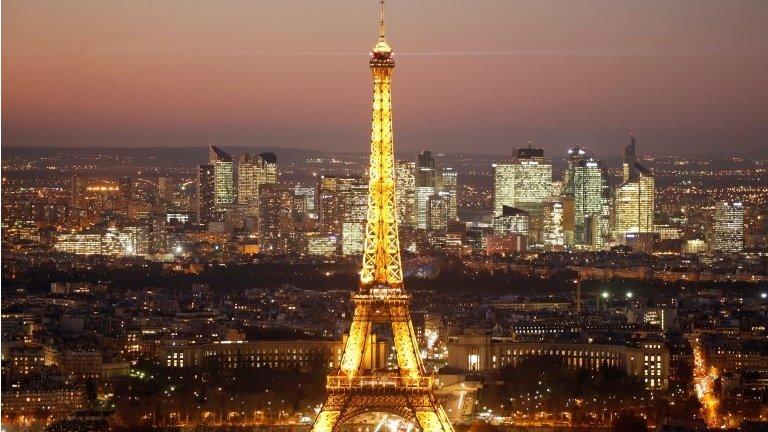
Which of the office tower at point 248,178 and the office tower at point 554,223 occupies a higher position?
the office tower at point 248,178

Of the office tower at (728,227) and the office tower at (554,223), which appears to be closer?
the office tower at (728,227)

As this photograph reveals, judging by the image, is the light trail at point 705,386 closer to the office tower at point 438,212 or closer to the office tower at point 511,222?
the office tower at point 511,222

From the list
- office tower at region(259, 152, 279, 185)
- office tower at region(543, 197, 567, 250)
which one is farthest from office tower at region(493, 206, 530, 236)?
office tower at region(259, 152, 279, 185)

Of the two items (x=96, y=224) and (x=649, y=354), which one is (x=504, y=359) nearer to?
(x=649, y=354)

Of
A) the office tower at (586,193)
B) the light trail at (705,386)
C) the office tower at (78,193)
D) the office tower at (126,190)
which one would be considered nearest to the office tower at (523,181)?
the office tower at (586,193)

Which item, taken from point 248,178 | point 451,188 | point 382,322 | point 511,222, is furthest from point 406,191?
point 382,322

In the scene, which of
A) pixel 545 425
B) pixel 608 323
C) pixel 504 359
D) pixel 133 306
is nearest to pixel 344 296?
Result: pixel 133 306

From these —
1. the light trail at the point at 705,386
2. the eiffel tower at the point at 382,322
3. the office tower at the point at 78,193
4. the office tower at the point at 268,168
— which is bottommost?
the light trail at the point at 705,386
